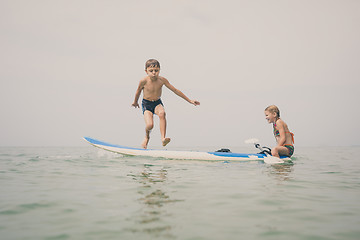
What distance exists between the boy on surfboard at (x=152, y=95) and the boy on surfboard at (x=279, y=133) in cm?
193

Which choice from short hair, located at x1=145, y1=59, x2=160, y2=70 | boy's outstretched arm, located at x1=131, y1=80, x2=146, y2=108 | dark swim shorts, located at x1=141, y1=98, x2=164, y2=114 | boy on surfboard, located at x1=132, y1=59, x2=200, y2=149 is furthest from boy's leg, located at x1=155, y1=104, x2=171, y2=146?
short hair, located at x1=145, y1=59, x2=160, y2=70

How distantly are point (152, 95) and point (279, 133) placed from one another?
3478 mm

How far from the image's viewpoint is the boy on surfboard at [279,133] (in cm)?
679

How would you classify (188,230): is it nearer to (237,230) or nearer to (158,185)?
(237,230)

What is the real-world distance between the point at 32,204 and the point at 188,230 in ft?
5.06

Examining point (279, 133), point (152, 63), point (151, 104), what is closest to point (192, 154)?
point (151, 104)

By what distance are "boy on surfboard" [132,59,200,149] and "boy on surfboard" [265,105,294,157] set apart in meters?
1.93

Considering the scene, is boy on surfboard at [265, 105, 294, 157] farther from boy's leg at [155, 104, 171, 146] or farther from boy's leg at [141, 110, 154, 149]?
boy's leg at [141, 110, 154, 149]

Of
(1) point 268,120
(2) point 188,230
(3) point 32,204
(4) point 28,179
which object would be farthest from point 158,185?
(1) point 268,120

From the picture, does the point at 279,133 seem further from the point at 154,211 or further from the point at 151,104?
the point at 154,211

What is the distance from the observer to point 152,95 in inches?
317

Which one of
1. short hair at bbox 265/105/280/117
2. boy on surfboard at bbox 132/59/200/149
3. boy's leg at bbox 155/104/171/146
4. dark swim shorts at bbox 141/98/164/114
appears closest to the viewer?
short hair at bbox 265/105/280/117

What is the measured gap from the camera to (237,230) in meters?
1.93

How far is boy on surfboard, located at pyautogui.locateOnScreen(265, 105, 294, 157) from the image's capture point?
6793 millimetres
